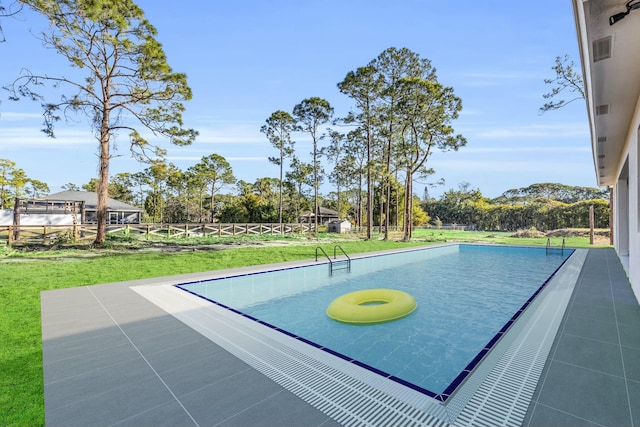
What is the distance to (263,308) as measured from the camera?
18.0 feet

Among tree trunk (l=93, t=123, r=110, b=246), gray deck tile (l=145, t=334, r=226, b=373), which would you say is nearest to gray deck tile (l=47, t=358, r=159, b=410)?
gray deck tile (l=145, t=334, r=226, b=373)

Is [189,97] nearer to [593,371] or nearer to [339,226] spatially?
[593,371]

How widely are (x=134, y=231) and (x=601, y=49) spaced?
67.4 feet

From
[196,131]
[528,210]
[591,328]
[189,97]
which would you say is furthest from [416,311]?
[528,210]

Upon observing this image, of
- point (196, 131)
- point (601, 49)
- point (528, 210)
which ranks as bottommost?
Answer: point (528, 210)

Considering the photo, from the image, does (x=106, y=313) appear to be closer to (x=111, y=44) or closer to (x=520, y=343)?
(x=520, y=343)

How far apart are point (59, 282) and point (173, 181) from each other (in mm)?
32100

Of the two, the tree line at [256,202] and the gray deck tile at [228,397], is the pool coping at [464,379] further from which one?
the tree line at [256,202]

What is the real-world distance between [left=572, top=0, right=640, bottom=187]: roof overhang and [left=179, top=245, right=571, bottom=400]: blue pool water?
304 centimetres

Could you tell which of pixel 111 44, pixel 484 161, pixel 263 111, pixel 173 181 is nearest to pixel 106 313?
pixel 111 44

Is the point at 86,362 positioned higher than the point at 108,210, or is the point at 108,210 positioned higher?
the point at 108,210

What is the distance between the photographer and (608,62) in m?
3.18

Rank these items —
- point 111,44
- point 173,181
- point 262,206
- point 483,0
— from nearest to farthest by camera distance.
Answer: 1. point 483,0
2. point 111,44
3. point 262,206
4. point 173,181

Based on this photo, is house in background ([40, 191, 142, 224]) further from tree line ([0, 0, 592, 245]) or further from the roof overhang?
the roof overhang
